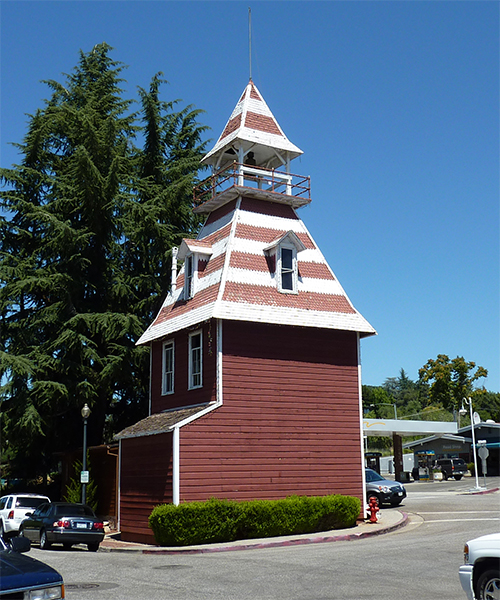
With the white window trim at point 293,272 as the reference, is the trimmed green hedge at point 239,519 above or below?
below

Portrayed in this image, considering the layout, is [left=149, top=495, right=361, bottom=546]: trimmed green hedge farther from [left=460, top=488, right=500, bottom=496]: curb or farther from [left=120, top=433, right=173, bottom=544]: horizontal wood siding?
[left=460, top=488, right=500, bottom=496]: curb

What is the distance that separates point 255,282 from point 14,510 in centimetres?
1246

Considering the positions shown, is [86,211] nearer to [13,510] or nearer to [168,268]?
[168,268]

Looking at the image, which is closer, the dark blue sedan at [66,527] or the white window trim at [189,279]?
the dark blue sedan at [66,527]

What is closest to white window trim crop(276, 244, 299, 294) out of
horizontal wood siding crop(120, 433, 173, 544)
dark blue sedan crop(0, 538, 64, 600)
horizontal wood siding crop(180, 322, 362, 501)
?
horizontal wood siding crop(180, 322, 362, 501)

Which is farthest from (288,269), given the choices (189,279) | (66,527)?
(66,527)

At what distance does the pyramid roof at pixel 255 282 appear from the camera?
78.1ft

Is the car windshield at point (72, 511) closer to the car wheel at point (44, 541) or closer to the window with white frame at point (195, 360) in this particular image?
the car wheel at point (44, 541)

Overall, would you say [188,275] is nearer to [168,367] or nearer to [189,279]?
[189,279]

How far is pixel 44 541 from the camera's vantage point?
20672 millimetres

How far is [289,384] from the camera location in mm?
23594

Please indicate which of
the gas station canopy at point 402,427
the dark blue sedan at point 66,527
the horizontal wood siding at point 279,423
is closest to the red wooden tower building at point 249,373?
the horizontal wood siding at point 279,423

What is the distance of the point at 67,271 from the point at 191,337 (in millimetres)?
10131

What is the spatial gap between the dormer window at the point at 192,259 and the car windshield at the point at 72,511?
8.75 m
